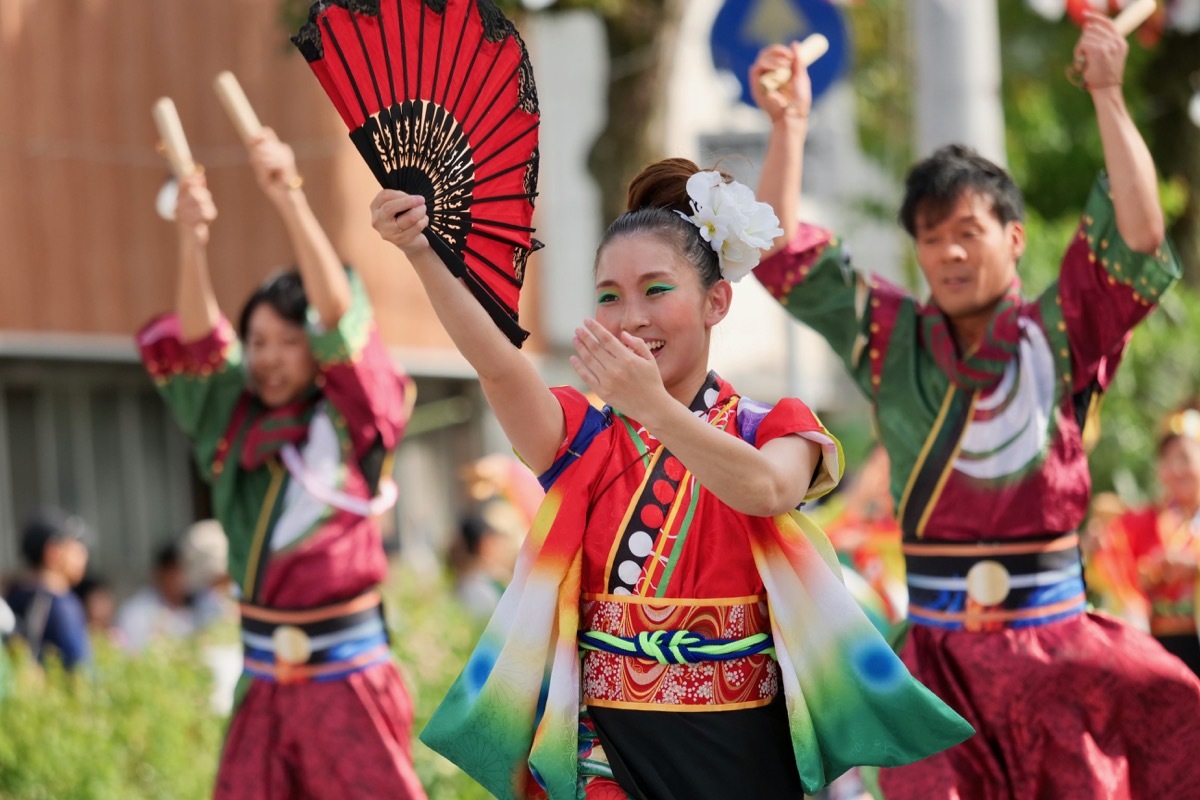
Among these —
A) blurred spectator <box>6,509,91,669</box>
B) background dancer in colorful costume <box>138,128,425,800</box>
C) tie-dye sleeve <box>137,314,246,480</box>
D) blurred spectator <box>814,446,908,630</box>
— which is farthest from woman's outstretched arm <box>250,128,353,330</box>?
blurred spectator <box>6,509,91,669</box>

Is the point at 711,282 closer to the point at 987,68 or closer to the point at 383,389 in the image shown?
the point at 383,389

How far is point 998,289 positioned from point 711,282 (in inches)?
52.2

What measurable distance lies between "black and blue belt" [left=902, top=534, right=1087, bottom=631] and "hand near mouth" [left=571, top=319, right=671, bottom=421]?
5.51 feet

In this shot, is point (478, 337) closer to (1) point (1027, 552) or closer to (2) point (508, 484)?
(1) point (1027, 552)

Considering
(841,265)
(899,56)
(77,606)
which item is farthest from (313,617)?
(899,56)

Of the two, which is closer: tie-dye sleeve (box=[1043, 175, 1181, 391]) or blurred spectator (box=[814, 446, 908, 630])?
Answer: tie-dye sleeve (box=[1043, 175, 1181, 391])

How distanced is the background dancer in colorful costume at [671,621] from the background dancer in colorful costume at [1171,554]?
4.09 meters

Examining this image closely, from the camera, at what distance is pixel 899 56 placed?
1455cm

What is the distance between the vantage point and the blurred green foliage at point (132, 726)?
6.30 m

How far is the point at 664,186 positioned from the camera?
137 inches

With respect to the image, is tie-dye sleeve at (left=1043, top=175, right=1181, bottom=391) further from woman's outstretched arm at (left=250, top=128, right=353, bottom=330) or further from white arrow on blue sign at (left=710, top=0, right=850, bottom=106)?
white arrow on blue sign at (left=710, top=0, right=850, bottom=106)

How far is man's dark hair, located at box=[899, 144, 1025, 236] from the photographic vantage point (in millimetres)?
4406

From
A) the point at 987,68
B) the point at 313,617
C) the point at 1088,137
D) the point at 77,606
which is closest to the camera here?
the point at 313,617

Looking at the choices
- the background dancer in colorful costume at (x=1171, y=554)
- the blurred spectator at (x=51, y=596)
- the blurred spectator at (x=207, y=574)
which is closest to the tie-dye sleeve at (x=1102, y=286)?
the background dancer in colorful costume at (x=1171, y=554)
